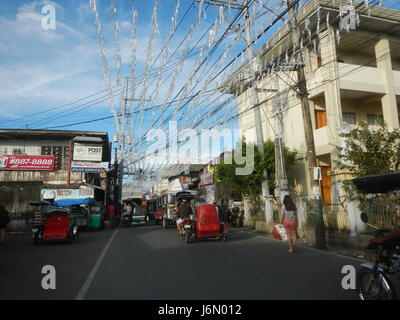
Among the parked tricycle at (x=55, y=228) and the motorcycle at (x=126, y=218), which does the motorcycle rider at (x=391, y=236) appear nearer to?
the parked tricycle at (x=55, y=228)

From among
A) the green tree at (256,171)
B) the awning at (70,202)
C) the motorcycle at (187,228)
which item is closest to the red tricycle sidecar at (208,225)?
the motorcycle at (187,228)

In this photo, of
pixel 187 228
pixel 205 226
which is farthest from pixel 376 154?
pixel 187 228

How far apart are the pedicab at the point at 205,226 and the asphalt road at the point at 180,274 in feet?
4.36

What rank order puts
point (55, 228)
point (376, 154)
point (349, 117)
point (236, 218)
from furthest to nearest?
point (236, 218)
point (349, 117)
point (55, 228)
point (376, 154)

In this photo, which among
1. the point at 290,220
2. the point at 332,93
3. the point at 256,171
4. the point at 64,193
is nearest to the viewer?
the point at 290,220

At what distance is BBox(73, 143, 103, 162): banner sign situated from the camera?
25.3 meters

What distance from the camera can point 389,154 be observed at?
41.2ft

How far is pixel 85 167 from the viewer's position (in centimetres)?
2439

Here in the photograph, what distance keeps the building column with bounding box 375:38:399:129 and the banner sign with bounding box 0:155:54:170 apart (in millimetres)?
23807

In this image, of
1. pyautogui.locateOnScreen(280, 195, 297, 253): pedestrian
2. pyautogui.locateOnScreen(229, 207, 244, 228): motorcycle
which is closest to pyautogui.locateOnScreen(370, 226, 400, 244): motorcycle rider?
pyautogui.locateOnScreen(280, 195, 297, 253): pedestrian

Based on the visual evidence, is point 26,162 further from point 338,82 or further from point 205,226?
point 338,82

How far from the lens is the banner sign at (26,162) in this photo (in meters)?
24.2

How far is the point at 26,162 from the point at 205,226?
18.5 m
